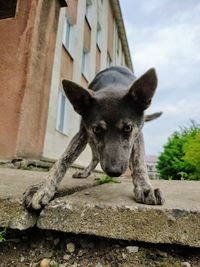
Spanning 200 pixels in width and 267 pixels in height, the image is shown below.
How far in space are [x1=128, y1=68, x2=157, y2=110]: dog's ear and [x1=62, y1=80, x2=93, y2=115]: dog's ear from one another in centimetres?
26

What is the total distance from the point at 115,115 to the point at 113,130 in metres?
0.09

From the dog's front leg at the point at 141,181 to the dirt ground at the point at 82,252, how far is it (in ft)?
0.79

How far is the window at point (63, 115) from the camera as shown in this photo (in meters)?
8.86

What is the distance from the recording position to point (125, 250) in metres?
1.21

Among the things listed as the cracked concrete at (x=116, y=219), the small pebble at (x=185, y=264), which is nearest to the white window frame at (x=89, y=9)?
the cracked concrete at (x=116, y=219)

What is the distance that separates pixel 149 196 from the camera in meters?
1.40

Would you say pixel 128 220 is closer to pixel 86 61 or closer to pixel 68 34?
pixel 68 34

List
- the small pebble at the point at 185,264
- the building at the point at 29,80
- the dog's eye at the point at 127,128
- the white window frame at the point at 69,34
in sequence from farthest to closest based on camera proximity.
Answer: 1. the white window frame at the point at 69,34
2. the building at the point at 29,80
3. the dog's eye at the point at 127,128
4. the small pebble at the point at 185,264

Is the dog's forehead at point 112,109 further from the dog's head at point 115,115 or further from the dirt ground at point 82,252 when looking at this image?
the dirt ground at point 82,252

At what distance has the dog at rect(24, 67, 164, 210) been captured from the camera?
1454 millimetres

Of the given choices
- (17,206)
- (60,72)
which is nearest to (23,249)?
(17,206)

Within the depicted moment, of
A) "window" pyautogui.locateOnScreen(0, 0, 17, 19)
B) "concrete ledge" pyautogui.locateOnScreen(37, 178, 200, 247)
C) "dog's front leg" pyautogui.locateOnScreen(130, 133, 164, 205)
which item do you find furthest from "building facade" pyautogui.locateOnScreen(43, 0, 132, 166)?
"concrete ledge" pyautogui.locateOnScreen(37, 178, 200, 247)

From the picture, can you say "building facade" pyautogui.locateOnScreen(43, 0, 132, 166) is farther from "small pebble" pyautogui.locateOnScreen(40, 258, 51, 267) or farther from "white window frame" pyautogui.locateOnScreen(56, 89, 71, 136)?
"small pebble" pyautogui.locateOnScreen(40, 258, 51, 267)

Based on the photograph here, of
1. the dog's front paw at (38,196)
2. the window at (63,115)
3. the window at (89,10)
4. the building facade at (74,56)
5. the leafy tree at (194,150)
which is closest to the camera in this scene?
the dog's front paw at (38,196)
